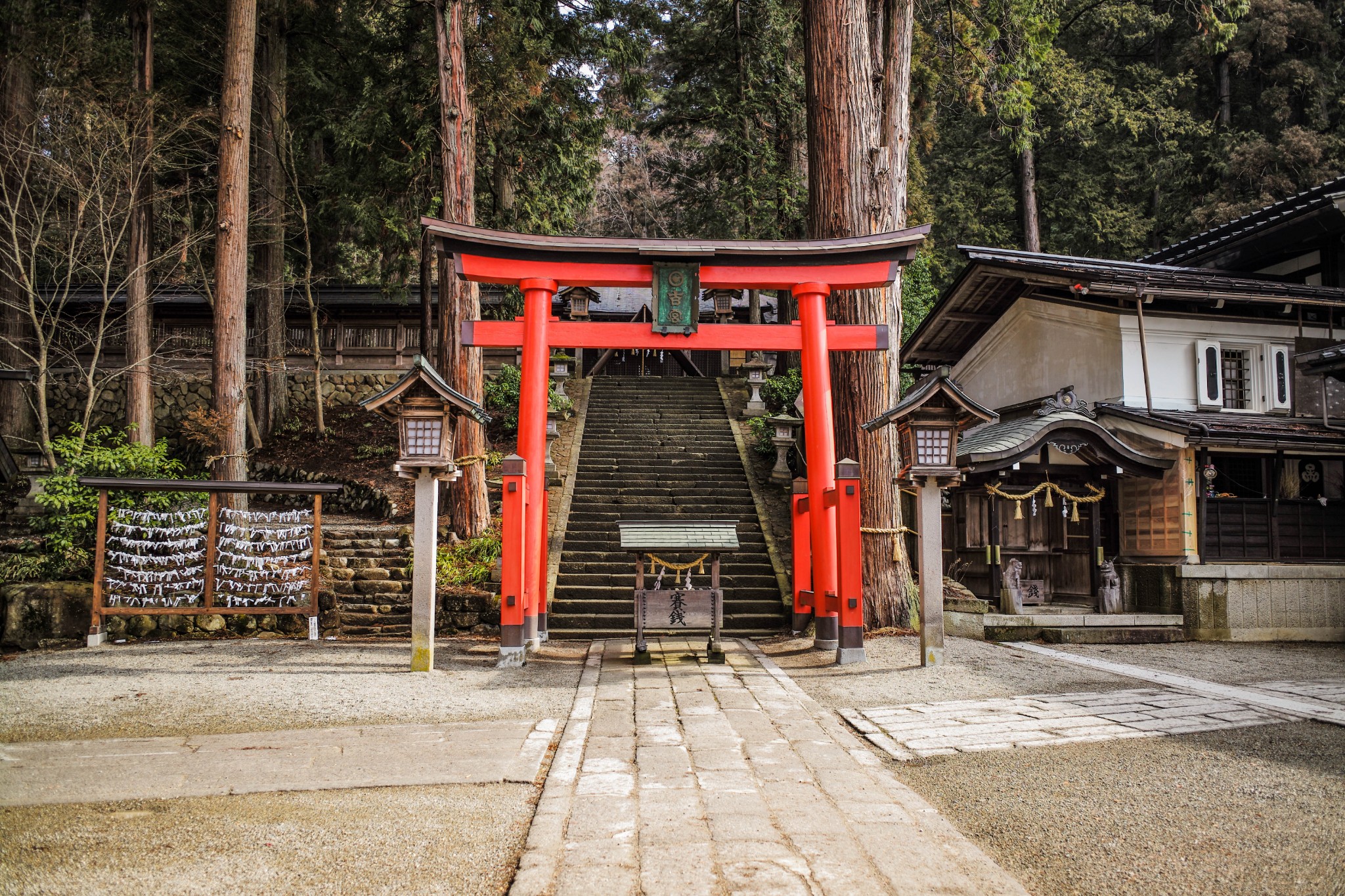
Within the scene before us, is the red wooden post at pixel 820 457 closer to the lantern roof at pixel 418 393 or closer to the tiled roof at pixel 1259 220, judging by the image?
the lantern roof at pixel 418 393

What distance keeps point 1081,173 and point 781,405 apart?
14018 millimetres

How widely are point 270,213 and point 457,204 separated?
26.6 feet

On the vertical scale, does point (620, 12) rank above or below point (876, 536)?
above

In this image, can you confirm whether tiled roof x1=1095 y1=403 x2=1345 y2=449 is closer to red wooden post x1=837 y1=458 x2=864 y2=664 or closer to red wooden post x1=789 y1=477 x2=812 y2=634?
red wooden post x1=789 y1=477 x2=812 y2=634

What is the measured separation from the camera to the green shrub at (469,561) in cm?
1174

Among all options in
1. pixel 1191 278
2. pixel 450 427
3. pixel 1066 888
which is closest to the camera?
pixel 1066 888

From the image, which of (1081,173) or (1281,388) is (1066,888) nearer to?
(1281,388)

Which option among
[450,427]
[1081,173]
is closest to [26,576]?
[450,427]

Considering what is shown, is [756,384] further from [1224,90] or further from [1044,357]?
[1224,90]

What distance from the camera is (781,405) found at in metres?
19.5

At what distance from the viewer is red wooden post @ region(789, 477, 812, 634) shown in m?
10.2

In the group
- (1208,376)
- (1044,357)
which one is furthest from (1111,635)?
(1044,357)

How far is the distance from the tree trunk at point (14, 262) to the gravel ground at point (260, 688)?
9.54 m

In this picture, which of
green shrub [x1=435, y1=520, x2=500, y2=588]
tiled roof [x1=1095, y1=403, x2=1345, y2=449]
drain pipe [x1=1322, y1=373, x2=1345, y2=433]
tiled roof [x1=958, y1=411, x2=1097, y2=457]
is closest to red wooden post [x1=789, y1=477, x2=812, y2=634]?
tiled roof [x1=958, y1=411, x2=1097, y2=457]
